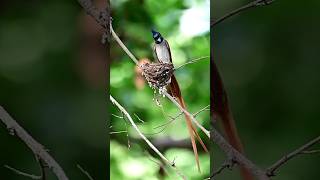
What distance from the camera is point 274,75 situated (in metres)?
2.43

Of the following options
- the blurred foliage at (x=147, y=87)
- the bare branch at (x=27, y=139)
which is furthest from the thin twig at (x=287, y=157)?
the bare branch at (x=27, y=139)

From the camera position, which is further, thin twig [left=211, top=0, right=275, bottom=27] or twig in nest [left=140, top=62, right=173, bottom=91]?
twig in nest [left=140, top=62, right=173, bottom=91]

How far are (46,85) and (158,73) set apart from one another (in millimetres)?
549

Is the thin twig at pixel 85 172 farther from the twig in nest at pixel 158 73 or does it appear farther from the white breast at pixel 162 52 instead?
the white breast at pixel 162 52

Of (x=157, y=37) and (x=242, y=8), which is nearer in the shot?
(x=242, y=8)

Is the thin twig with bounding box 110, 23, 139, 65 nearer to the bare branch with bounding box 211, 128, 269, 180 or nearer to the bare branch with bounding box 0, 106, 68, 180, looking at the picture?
the bare branch with bounding box 211, 128, 269, 180

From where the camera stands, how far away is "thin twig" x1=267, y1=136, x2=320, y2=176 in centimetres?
241

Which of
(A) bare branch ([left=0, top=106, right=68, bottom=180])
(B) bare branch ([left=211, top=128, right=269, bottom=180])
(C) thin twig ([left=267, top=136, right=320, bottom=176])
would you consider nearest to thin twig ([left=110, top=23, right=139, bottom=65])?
(B) bare branch ([left=211, top=128, right=269, bottom=180])

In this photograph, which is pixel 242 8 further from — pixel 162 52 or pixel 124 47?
pixel 124 47

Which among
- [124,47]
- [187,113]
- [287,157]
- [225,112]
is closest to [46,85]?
[124,47]

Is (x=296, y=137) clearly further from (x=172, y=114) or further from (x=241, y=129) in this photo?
Result: (x=172, y=114)

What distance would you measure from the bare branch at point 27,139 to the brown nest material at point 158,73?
62cm

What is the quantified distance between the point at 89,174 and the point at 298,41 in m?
1.19

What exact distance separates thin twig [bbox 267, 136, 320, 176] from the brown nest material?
64 centimetres
